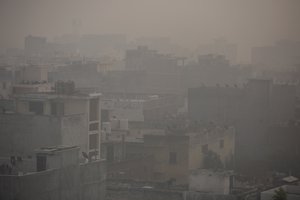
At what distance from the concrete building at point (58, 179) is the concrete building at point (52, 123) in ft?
6.02

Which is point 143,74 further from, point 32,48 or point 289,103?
point 32,48

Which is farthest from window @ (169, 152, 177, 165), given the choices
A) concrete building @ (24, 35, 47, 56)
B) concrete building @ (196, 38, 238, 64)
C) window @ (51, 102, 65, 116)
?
concrete building @ (196, 38, 238, 64)

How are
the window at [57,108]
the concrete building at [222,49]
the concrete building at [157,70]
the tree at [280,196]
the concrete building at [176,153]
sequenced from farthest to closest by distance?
the concrete building at [222,49] < the concrete building at [157,70] < the concrete building at [176,153] < the window at [57,108] < the tree at [280,196]

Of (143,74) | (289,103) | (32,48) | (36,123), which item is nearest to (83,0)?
(32,48)

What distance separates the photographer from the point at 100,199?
26.7 feet

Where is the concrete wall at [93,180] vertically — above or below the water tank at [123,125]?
below

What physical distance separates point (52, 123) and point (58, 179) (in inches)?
103

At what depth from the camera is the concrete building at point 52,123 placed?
33.2 feet

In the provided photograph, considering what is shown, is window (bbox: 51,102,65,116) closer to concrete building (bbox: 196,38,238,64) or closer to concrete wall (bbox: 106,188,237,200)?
concrete wall (bbox: 106,188,237,200)

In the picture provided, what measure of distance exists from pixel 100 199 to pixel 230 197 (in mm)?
1123

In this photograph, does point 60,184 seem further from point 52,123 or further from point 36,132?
point 36,132

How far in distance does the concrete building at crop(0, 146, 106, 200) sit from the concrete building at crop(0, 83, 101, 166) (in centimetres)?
184

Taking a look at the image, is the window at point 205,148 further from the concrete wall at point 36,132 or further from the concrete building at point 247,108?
the concrete building at point 247,108

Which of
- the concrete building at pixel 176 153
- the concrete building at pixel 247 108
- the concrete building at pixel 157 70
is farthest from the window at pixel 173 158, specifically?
the concrete building at pixel 157 70
